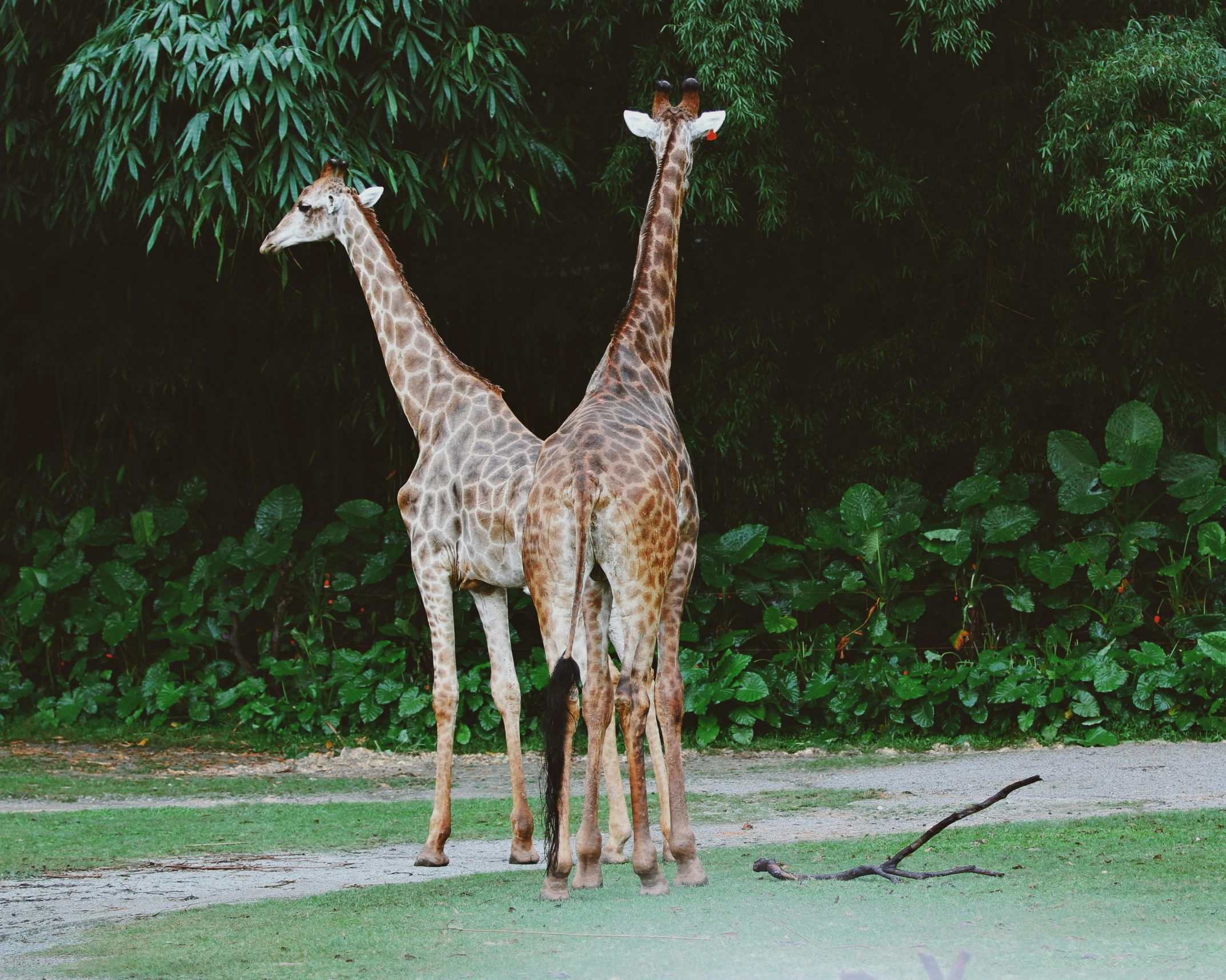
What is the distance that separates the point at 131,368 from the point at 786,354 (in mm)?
4665

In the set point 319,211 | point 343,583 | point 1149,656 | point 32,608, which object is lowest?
point 1149,656

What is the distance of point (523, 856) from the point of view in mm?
5582

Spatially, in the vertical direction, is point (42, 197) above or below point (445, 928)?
above

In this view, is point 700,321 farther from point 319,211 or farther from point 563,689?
point 563,689

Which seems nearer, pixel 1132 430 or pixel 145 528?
pixel 1132 430

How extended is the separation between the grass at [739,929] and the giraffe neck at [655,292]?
70.0 inches

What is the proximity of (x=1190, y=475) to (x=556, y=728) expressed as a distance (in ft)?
21.6

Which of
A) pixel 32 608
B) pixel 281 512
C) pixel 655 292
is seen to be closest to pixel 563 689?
pixel 655 292

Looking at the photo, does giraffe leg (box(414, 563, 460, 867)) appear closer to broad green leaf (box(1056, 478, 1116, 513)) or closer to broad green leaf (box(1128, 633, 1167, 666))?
broad green leaf (box(1128, 633, 1167, 666))

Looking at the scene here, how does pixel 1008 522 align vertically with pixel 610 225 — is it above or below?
below

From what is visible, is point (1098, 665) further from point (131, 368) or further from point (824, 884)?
point (131, 368)

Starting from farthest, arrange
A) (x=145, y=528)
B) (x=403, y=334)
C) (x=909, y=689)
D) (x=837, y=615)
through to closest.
Result: (x=145, y=528), (x=837, y=615), (x=909, y=689), (x=403, y=334)

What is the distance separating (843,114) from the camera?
30.6 feet

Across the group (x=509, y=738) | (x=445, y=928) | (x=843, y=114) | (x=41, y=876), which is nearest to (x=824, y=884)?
(x=445, y=928)
